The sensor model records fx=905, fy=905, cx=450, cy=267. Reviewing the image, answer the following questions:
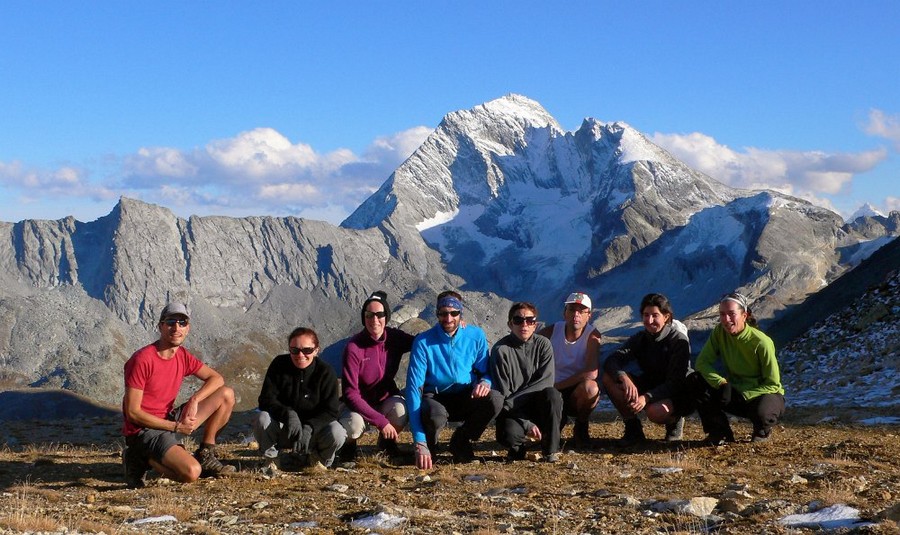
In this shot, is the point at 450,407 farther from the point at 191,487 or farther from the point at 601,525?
the point at 601,525

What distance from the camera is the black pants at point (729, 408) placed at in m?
13.3

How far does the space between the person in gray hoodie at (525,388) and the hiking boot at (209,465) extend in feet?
12.3

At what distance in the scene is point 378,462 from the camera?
12.7 m

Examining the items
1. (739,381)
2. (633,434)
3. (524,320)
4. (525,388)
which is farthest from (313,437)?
(739,381)

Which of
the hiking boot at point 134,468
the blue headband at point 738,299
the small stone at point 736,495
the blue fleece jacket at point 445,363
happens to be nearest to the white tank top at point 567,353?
the blue fleece jacket at point 445,363

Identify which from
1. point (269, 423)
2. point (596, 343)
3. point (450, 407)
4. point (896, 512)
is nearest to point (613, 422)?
point (596, 343)

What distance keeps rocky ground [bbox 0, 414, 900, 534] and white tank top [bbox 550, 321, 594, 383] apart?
48.6 inches

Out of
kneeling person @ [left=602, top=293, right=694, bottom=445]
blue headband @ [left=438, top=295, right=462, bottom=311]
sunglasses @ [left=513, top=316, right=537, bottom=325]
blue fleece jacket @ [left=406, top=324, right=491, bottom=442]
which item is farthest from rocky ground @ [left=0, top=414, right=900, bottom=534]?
blue headband @ [left=438, top=295, right=462, bottom=311]

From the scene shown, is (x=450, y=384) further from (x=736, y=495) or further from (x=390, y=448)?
(x=736, y=495)

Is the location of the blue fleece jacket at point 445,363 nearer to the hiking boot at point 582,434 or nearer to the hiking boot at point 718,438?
the hiking boot at point 582,434

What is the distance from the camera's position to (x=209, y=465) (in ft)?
38.8

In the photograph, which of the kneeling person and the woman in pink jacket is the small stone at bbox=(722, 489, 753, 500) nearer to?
the kneeling person

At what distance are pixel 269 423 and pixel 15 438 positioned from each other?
10086mm

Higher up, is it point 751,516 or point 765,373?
point 765,373
